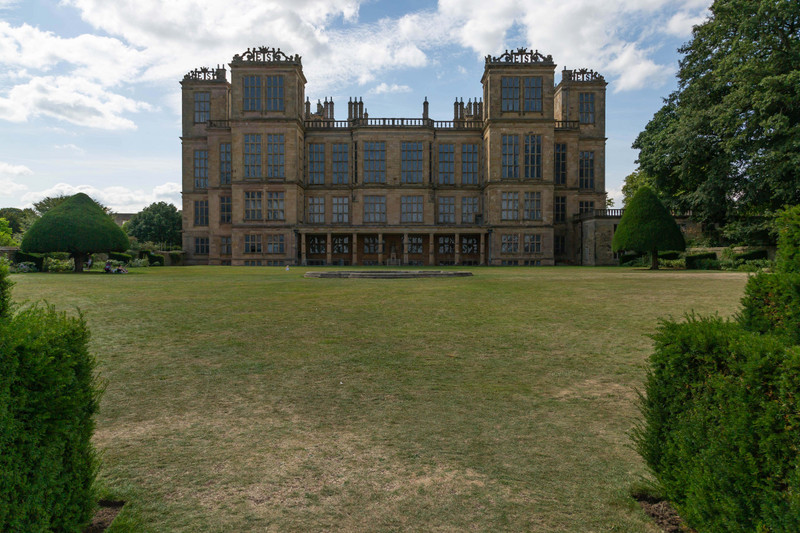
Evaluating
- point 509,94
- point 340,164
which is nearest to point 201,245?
point 340,164

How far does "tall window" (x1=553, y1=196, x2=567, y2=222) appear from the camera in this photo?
169ft

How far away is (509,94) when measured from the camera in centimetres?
4750

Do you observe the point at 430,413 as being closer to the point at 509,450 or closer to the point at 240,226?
the point at 509,450

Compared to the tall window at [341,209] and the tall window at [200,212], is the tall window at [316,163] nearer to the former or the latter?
the tall window at [341,209]

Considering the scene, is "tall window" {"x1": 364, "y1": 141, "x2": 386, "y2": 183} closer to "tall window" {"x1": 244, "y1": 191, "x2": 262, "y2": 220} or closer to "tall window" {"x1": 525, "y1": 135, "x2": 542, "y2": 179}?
"tall window" {"x1": 244, "y1": 191, "x2": 262, "y2": 220}

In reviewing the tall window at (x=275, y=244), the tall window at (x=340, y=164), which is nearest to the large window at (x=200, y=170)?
the tall window at (x=275, y=244)

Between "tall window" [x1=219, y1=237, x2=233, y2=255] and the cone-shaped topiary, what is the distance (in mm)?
19053

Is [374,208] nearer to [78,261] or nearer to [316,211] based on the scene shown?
[316,211]

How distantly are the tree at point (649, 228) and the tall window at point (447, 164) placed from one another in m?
20.8

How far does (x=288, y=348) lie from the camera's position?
7.77 m

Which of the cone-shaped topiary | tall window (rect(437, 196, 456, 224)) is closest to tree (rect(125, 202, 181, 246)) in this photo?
the cone-shaped topiary

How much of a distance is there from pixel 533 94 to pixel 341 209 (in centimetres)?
2344

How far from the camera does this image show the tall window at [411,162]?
49719 mm

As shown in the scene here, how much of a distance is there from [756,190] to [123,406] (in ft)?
112
